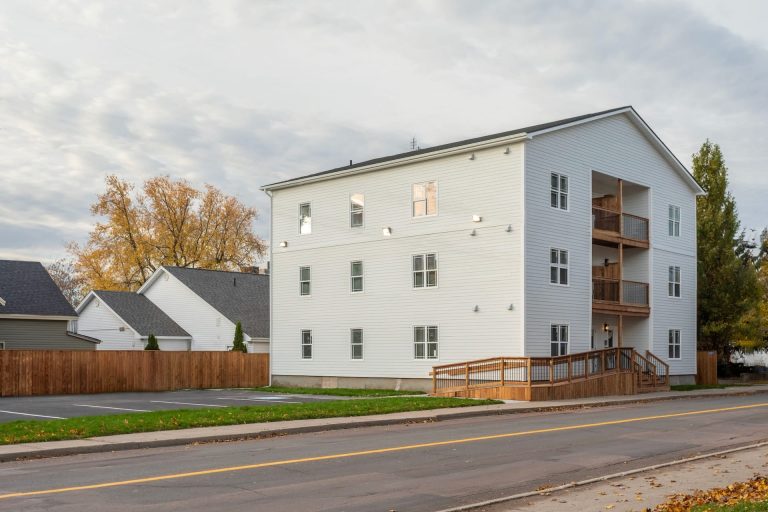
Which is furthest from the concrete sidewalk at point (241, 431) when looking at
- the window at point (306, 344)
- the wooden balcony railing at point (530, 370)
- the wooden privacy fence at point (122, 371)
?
the wooden privacy fence at point (122, 371)

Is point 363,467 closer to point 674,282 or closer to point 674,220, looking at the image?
point 674,282

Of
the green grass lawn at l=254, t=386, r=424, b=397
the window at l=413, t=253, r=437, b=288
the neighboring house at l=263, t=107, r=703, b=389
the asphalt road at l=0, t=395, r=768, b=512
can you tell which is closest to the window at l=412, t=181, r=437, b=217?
the neighboring house at l=263, t=107, r=703, b=389

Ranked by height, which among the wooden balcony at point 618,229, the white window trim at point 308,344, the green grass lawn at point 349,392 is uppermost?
the wooden balcony at point 618,229

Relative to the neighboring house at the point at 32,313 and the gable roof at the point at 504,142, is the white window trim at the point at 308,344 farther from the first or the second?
the neighboring house at the point at 32,313

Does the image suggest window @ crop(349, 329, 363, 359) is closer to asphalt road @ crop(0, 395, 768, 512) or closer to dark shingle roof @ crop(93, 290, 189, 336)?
asphalt road @ crop(0, 395, 768, 512)

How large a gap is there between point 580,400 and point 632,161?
1342 centimetres

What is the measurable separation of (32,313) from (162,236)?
29805mm

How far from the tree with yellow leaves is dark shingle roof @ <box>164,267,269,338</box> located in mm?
15452

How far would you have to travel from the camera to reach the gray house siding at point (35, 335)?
41.1 metres

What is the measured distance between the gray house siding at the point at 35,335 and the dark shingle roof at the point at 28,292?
0.53 meters

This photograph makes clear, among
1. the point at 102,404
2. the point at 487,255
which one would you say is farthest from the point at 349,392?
the point at 102,404

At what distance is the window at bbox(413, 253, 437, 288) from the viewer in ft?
113

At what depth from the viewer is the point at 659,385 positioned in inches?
1426

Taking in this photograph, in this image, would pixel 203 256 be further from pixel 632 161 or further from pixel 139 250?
pixel 632 161
